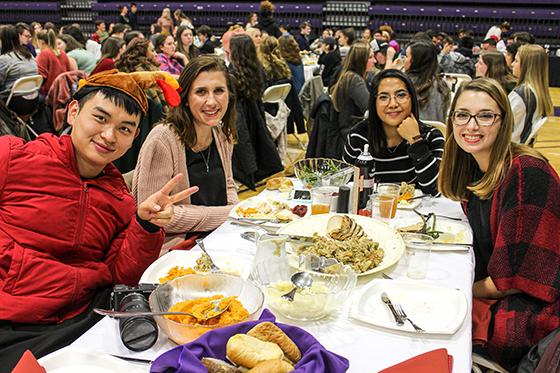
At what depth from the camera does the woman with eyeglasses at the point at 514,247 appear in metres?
1.81

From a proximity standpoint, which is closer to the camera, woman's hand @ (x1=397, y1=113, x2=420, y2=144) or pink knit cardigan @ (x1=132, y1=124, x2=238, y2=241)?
pink knit cardigan @ (x1=132, y1=124, x2=238, y2=241)

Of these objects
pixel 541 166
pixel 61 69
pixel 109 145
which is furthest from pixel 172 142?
pixel 61 69

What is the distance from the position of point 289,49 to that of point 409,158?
4358 mm

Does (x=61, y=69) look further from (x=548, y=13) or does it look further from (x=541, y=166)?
(x=548, y=13)

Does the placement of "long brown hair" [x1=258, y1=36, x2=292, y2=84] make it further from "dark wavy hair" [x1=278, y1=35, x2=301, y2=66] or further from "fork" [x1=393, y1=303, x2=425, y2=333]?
"fork" [x1=393, y1=303, x2=425, y2=333]

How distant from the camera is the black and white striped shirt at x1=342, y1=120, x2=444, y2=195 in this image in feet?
8.86

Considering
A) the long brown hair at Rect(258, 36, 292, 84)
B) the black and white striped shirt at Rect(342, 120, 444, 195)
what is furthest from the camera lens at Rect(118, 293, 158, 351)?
the long brown hair at Rect(258, 36, 292, 84)

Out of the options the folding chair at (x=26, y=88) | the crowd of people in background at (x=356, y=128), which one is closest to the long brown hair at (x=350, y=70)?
the crowd of people in background at (x=356, y=128)

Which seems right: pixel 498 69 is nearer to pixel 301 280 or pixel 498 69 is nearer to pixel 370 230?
pixel 370 230

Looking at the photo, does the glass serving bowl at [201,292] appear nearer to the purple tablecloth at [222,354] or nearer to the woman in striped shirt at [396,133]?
the purple tablecloth at [222,354]

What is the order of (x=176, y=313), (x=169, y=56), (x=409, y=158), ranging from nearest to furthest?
(x=176, y=313) → (x=409, y=158) → (x=169, y=56)

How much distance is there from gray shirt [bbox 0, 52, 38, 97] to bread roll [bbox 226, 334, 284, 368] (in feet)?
18.3

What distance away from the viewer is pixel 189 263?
1.75 meters

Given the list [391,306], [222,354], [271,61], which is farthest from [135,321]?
[271,61]
